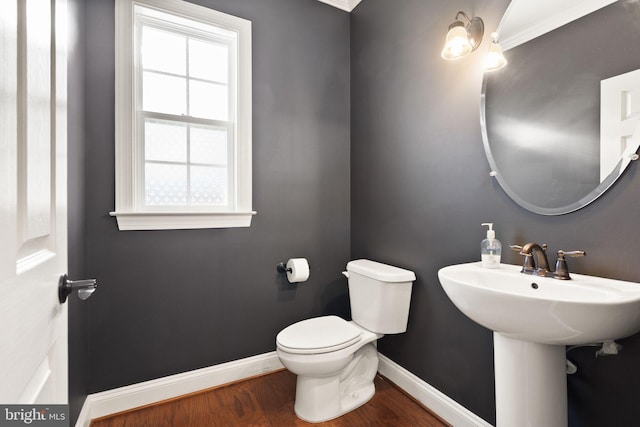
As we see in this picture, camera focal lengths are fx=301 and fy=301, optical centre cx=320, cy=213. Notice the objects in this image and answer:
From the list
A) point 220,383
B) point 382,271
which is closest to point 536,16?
point 382,271

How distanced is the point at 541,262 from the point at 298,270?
Result: 1320mm

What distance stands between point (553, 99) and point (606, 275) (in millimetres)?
676

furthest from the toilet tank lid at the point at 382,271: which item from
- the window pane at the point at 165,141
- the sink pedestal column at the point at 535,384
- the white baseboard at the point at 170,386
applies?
the window pane at the point at 165,141

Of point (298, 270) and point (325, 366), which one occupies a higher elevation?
point (298, 270)

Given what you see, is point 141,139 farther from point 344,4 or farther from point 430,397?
point 430,397

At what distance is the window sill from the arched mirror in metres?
1.45

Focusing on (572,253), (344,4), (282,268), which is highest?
(344,4)

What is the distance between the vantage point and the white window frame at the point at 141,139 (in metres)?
1.62

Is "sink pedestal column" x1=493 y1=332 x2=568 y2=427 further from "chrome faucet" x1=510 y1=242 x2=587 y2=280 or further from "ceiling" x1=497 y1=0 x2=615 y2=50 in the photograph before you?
"ceiling" x1=497 y1=0 x2=615 y2=50

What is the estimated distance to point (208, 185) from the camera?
1.93 meters

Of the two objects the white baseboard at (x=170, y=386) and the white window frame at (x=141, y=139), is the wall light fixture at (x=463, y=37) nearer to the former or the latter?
the white window frame at (x=141, y=139)

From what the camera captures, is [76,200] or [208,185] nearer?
[76,200]

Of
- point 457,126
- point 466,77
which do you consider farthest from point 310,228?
point 466,77

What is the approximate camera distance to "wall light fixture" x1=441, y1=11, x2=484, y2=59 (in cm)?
137
